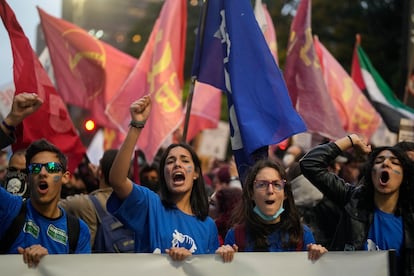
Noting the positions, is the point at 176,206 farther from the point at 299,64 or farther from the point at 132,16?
the point at 132,16

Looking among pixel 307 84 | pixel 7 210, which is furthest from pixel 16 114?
pixel 307 84

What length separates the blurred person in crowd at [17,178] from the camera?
529 cm

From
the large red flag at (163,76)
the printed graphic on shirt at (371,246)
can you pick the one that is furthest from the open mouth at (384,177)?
the large red flag at (163,76)

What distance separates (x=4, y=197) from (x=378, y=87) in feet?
29.7

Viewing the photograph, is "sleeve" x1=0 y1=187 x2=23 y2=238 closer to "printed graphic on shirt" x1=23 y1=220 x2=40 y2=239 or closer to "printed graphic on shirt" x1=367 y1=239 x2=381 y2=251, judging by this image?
A: "printed graphic on shirt" x1=23 y1=220 x2=40 y2=239

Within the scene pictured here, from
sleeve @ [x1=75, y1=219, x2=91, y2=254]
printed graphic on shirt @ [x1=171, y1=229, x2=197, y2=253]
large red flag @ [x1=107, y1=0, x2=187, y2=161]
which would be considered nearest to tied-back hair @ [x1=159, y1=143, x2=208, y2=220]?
printed graphic on shirt @ [x1=171, y1=229, x2=197, y2=253]

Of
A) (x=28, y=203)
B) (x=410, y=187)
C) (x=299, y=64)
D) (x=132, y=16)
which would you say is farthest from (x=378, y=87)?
(x=132, y=16)

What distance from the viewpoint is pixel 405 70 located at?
1698 cm

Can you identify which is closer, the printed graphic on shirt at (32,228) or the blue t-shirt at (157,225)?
the printed graphic on shirt at (32,228)

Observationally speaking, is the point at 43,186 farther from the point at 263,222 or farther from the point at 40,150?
the point at 263,222

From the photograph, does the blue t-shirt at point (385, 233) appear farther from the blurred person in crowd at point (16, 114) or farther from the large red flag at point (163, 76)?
the large red flag at point (163, 76)

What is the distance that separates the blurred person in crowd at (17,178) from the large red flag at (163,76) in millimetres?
3392

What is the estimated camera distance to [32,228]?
4.18m

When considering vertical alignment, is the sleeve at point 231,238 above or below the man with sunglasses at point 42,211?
below
